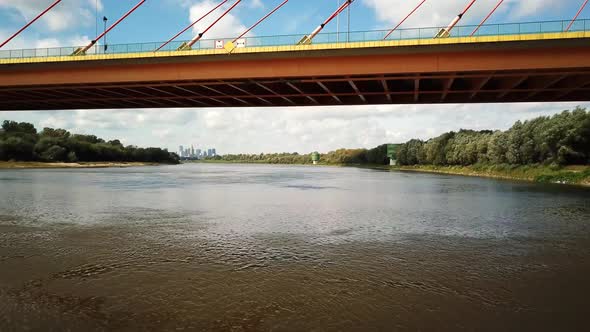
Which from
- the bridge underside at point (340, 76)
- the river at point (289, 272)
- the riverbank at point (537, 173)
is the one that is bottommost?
the river at point (289, 272)

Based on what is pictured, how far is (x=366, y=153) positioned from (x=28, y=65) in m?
163

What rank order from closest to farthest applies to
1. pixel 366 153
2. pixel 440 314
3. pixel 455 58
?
pixel 440 314 → pixel 455 58 → pixel 366 153

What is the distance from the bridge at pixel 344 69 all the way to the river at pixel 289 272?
10433mm

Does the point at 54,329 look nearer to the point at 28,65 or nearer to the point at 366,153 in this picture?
the point at 28,65

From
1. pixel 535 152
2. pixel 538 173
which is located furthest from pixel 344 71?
pixel 535 152

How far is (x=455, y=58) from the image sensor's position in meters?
25.0

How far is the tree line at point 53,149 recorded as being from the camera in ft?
335

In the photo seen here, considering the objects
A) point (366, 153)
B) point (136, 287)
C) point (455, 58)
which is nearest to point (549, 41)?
Answer: point (455, 58)

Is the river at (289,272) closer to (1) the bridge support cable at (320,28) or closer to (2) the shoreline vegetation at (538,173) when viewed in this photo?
(1) the bridge support cable at (320,28)

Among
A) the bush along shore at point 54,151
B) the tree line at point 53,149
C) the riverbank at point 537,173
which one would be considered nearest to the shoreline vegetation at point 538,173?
the riverbank at point 537,173

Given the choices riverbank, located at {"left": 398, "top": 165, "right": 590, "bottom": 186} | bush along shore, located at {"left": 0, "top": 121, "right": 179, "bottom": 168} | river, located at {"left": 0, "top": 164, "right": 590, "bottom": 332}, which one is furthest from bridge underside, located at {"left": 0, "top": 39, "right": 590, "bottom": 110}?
bush along shore, located at {"left": 0, "top": 121, "right": 179, "bottom": 168}

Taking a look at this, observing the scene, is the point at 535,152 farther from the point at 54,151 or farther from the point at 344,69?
the point at 54,151

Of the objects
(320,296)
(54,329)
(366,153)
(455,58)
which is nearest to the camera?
(54,329)

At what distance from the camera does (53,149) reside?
111312mm
